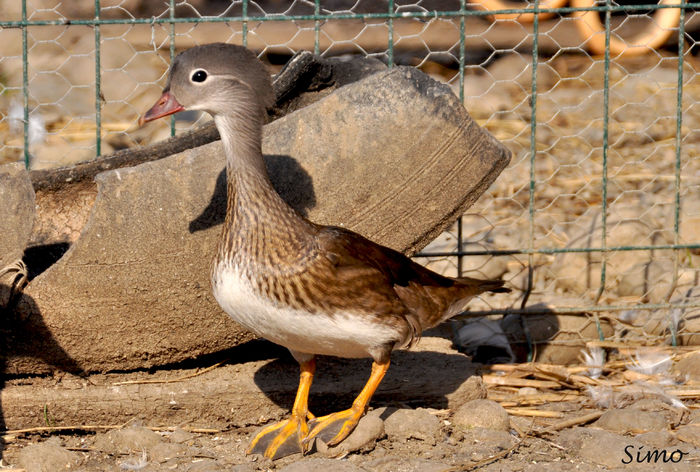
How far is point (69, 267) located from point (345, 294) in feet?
3.30

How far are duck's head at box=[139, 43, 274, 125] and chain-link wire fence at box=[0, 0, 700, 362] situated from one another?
113 cm

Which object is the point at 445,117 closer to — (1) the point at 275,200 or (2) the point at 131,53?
(1) the point at 275,200

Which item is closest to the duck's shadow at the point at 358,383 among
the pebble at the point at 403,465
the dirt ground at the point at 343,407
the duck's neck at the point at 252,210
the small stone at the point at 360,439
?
the dirt ground at the point at 343,407

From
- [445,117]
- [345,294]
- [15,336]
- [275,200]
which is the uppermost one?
[445,117]

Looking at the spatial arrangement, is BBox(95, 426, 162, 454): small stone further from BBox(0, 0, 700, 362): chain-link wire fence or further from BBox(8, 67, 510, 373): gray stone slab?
BBox(0, 0, 700, 362): chain-link wire fence

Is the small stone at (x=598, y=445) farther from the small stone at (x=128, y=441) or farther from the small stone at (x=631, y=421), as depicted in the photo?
the small stone at (x=128, y=441)

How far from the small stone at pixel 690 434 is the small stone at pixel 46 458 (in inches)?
88.3

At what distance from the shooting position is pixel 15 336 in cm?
372

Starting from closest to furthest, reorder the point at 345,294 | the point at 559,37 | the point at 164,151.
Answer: the point at 345,294 < the point at 164,151 < the point at 559,37

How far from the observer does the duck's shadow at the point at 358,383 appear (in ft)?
13.2

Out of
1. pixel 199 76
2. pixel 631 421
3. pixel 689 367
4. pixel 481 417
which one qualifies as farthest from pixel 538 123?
pixel 199 76

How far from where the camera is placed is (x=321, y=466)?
343 centimetres

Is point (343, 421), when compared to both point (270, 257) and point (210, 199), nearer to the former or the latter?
point (270, 257)

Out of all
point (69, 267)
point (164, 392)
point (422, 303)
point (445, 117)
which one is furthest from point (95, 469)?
point (445, 117)
